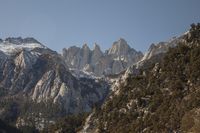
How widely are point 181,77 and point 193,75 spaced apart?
472cm

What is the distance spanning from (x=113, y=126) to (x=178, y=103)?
24574 mm

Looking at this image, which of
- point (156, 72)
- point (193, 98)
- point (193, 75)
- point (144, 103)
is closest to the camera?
point (193, 98)

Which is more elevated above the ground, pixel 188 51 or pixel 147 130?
pixel 188 51

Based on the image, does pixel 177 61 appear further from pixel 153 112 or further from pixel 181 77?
pixel 153 112

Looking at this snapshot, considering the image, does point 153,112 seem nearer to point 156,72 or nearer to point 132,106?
point 132,106

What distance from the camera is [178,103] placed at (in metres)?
101

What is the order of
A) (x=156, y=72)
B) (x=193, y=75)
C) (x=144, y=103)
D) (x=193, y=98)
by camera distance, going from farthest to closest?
(x=156, y=72), (x=144, y=103), (x=193, y=75), (x=193, y=98)

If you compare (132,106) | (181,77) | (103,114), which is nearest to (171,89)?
(181,77)

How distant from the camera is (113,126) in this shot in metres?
120

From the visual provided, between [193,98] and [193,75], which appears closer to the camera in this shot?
[193,98]

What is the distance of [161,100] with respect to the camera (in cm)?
10938

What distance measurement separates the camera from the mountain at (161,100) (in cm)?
9537

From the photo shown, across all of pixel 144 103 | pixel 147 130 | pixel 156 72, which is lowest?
pixel 147 130

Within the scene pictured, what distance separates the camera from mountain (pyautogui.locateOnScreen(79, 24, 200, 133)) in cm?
9537
